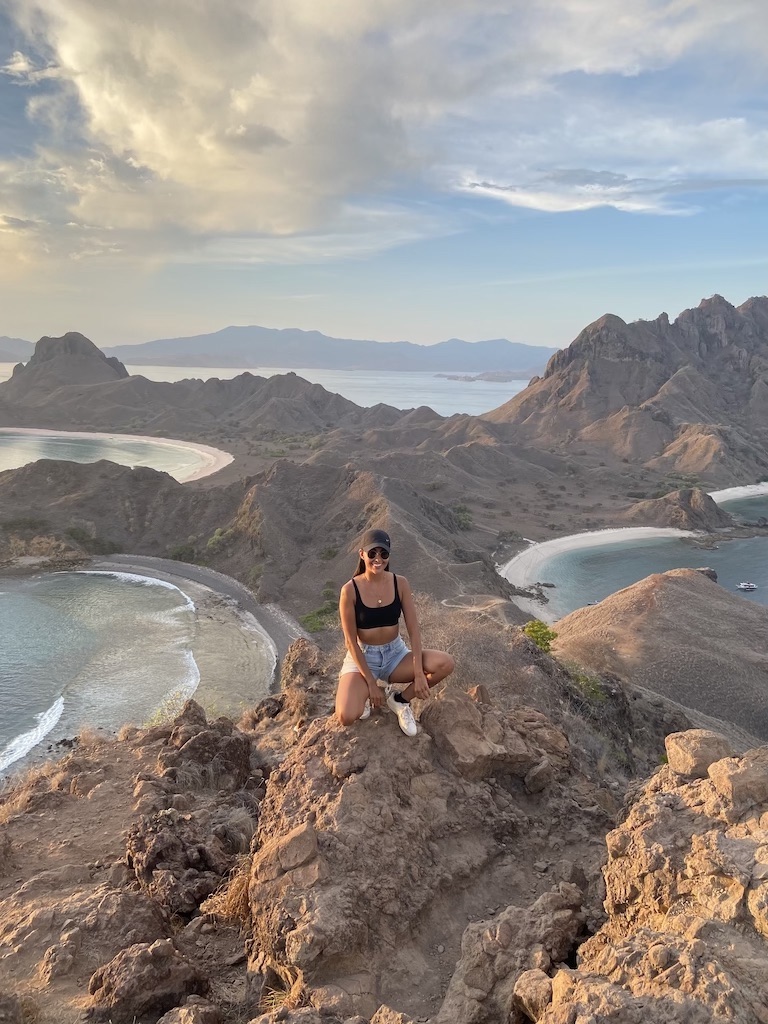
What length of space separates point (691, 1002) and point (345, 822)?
9.54 ft

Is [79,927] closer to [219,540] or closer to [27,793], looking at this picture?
[27,793]

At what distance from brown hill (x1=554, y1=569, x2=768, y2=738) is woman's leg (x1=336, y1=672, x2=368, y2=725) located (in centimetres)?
1776

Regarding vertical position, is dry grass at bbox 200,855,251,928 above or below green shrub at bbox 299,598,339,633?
above

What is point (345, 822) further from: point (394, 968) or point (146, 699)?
point (146, 699)

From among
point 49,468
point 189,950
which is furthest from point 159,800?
point 49,468

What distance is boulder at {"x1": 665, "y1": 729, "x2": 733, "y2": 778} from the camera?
5.14 m

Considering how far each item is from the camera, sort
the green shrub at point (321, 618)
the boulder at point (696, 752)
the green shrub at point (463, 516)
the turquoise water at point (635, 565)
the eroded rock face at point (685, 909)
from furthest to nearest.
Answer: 1. the green shrub at point (463, 516)
2. the turquoise water at point (635, 565)
3. the green shrub at point (321, 618)
4. the boulder at point (696, 752)
5. the eroded rock face at point (685, 909)

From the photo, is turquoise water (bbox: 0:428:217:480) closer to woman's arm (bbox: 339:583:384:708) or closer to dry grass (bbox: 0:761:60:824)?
dry grass (bbox: 0:761:60:824)

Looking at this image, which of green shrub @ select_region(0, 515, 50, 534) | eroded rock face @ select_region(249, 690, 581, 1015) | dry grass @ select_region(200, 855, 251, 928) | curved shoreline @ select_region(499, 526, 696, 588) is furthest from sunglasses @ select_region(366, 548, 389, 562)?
green shrub @ select_region(0, 515, 50, 534)

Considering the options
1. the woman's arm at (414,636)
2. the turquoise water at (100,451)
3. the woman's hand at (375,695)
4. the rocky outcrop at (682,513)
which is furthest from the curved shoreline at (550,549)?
the turquoise water at (100,451)

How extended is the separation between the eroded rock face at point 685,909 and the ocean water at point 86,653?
22.3 meters

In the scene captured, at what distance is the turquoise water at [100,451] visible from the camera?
89.4 m

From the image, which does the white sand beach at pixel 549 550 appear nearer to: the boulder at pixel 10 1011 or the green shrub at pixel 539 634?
the green shrub at pixel 539 634

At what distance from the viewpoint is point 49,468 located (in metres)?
54.7
